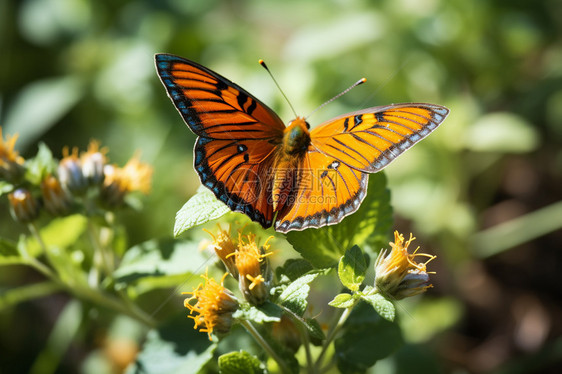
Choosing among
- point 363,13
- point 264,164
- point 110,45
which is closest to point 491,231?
point 363,13

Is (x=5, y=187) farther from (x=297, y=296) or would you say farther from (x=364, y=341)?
(x=364, y=341)

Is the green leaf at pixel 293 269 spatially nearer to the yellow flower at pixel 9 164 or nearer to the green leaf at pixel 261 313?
the green leaf at pixel 261 313

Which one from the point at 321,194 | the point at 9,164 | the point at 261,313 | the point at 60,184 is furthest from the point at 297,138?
the point at 9,164

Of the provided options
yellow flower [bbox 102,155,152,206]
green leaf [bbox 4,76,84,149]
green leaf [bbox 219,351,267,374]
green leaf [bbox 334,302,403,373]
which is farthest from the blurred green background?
green leaf [bbox 219,351,267,374]

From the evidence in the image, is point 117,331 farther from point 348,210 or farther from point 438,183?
point 438,183

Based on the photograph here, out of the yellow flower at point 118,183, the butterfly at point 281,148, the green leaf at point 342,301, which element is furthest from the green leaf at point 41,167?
the green leaf at point 342,301

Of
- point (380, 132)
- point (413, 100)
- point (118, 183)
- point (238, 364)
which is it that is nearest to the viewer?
point (238, 364)

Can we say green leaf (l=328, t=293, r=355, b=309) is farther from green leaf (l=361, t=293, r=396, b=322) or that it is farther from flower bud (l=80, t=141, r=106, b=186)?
flower bud (l=80, t=141, r=106, b=186)

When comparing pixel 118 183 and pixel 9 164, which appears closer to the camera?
pixel 9 164
